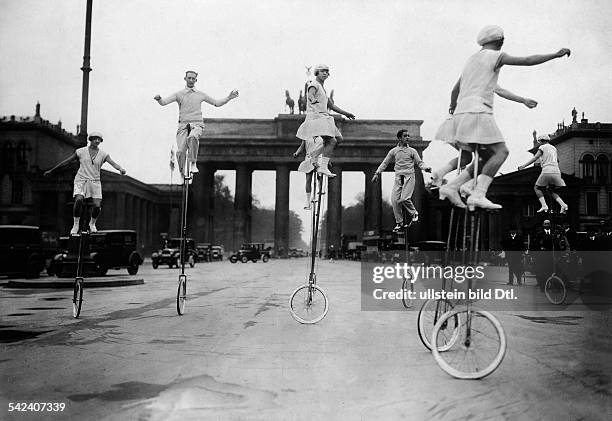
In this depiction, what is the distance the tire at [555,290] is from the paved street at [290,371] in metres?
2.04

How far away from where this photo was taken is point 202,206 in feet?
226

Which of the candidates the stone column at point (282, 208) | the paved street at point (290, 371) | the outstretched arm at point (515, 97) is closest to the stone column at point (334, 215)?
the stone column at point (282, 208)

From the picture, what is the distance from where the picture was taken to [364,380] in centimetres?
414

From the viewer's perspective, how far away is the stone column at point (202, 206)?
218ft

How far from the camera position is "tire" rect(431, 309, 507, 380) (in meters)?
4.02

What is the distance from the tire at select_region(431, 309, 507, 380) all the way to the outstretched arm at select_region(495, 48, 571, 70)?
1903 millimetres

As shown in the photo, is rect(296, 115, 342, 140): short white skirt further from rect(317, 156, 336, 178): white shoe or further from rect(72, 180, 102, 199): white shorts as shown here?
rect(72, 180, 102, 199): white shorts

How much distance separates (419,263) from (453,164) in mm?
4382

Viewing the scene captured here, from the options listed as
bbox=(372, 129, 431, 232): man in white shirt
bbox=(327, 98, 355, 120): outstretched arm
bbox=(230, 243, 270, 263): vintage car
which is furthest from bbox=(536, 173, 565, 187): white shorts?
bbox=(230, 243, 270, 263): vintage car

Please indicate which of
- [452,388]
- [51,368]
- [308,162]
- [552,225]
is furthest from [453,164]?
[552,225]

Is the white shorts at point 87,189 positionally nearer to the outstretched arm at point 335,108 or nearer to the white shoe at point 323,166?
the white shoe at point 323,166

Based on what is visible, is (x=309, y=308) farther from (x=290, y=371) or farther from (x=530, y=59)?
(x=530, y=59)

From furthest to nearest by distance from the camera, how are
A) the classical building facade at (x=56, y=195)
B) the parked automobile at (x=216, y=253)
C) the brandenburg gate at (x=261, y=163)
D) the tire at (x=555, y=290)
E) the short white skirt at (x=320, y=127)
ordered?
the brandenburg gate at (x=261, y=163), the parked automobile at (x=216, y=253), the classical building facade at (x=56, y=195), the tire at (x=555, y=290), the short white skirt at (x=320, y=127)

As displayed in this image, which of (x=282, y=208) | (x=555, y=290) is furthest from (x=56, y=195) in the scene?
(x=555, y=290)
